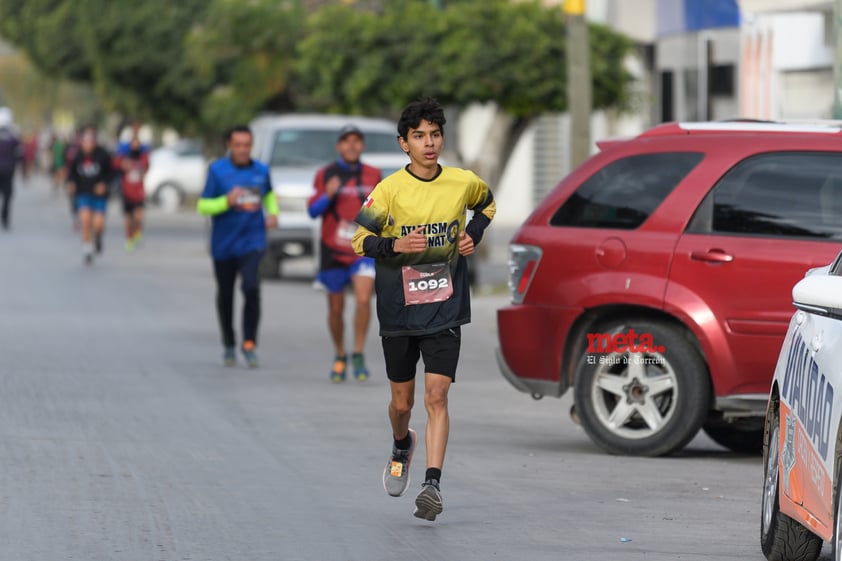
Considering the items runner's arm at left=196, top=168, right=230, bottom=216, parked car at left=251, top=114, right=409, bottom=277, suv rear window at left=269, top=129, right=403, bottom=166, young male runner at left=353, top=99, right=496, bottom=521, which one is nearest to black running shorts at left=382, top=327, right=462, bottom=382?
A: young male runner at left=353, top=99, right=496, bottom=521

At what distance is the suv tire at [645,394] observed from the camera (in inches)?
412

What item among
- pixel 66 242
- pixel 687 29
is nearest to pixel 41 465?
pixel 687 29

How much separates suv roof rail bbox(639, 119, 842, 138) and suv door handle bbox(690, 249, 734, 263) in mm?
721

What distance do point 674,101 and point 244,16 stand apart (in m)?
8.30

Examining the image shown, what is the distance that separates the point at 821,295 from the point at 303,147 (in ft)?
61.4

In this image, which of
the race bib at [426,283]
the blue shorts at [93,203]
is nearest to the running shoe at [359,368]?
the race bib at [426,283]

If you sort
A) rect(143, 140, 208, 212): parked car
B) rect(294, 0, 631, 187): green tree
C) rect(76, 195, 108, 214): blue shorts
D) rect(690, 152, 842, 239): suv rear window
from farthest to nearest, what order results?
rect(143, 140, 208, 212): parked car < rect(76, 195, 108, 214): blue shorts < rect(294, 0, 631, 187): green tree < rect(690, 152, 842, 239): suv rear window

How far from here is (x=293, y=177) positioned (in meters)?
24.2

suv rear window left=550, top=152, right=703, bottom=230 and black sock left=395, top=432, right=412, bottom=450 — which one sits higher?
suv rear window left=550, top=152, right=703, bottom=230

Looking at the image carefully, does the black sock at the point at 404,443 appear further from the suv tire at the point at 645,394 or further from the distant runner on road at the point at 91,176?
the distant runner on road at the point at 91,176

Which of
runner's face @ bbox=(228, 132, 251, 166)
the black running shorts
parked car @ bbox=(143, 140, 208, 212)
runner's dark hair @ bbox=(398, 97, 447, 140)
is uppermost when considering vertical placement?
runner's dark hair @ bbox=(398, 97, 447, 140)

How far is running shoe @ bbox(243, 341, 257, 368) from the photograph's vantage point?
1540 cm

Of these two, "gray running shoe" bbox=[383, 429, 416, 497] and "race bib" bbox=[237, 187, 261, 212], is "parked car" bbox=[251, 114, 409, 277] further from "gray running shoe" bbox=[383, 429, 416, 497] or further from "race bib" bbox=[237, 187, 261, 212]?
"gray running shoe" bbox=[383, 429, 416, 497]

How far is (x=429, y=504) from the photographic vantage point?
8.26 meters
